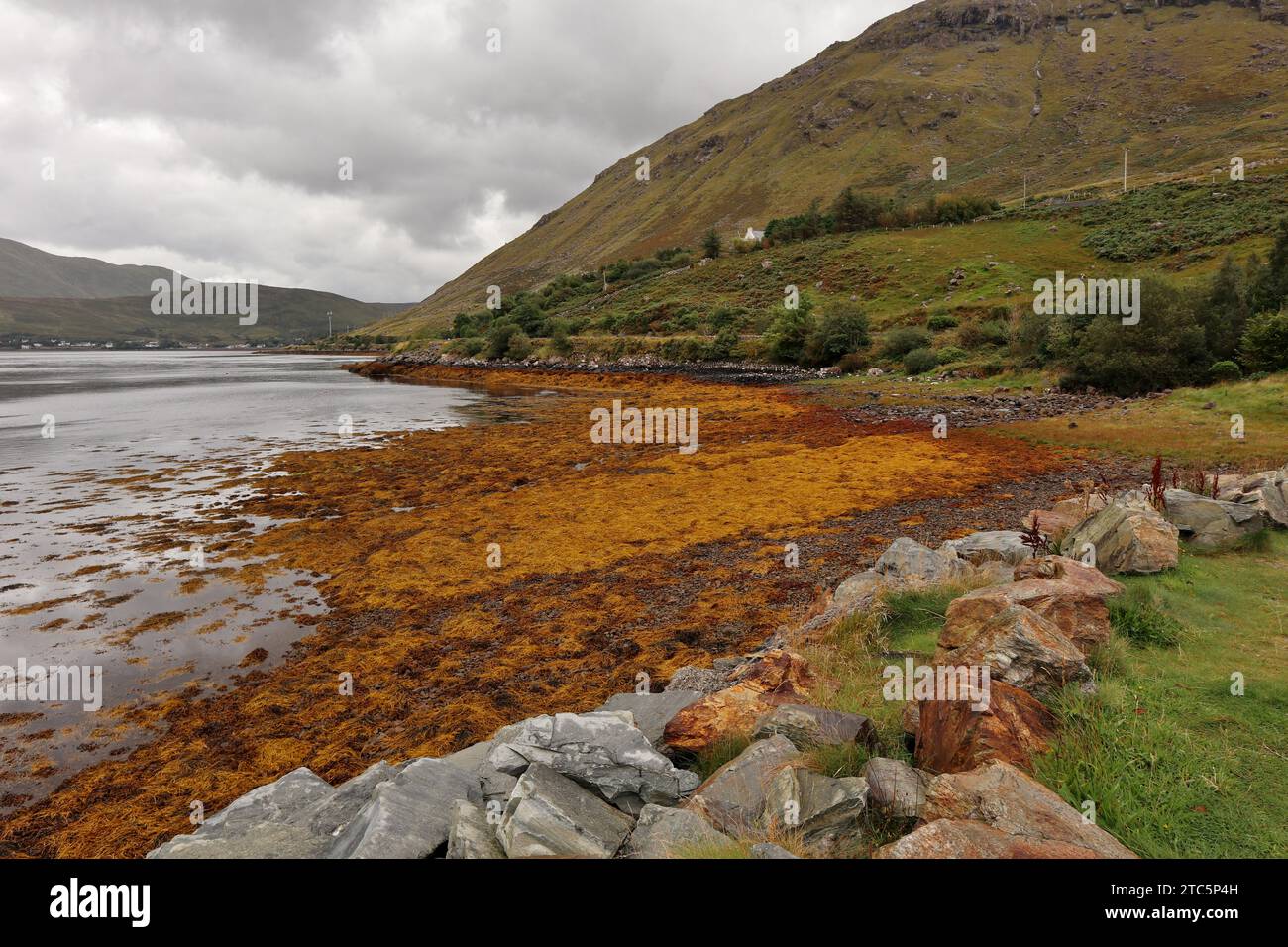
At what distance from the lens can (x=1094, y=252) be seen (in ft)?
214

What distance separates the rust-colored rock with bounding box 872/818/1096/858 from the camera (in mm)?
3475

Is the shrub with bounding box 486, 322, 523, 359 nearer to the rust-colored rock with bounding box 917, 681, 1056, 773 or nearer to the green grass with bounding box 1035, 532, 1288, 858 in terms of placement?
the green grass with bounding box 1035, 532, 1288, 858

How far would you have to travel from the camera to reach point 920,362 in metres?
46.3

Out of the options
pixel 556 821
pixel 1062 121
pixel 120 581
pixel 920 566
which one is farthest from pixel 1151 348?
pixel 1062 121

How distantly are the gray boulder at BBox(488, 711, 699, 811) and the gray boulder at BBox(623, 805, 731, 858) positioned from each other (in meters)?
0.51

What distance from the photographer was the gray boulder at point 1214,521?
9344mm

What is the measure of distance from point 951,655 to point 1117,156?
16340cm

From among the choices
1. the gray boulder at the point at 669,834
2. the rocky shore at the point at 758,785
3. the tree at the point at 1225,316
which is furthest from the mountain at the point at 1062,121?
the gray boulder at the point at 669,834

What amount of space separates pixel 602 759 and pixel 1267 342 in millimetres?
35453

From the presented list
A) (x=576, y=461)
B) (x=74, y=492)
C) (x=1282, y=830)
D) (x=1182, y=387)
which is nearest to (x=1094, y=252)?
(x=1182, y=387)

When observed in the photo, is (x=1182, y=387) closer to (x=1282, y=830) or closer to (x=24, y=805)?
(x=1282, y=830)

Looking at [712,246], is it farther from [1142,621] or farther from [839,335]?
[1142,621]

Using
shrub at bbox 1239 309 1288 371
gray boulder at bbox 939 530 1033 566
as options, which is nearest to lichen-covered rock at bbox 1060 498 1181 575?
gray boulder at bbox 939 530 1033 566

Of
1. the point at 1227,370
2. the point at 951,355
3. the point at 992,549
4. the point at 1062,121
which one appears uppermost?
the point at 1062,121
